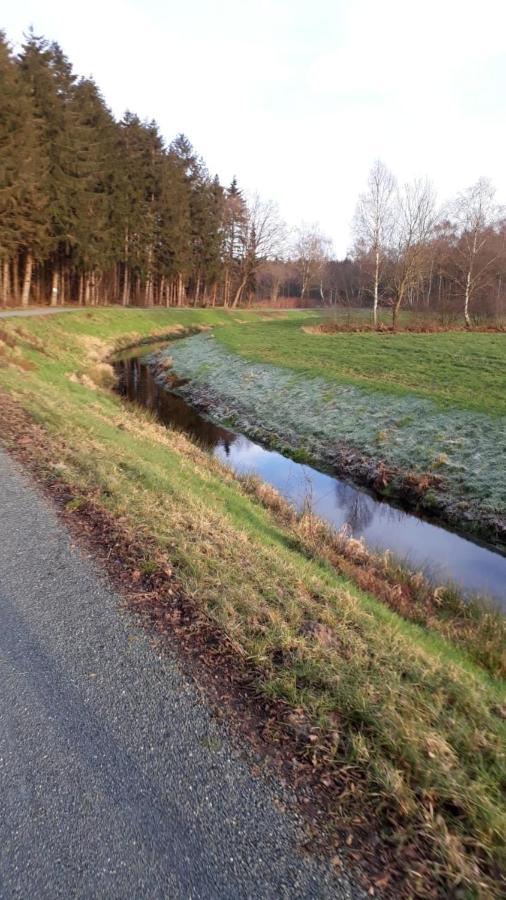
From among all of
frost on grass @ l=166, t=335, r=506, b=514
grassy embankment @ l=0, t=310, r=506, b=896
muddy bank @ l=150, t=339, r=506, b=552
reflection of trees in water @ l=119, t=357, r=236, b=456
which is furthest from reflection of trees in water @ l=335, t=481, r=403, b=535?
reflection of trees in water @ l=119, t=357, r=236, b=456

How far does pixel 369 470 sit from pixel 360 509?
1.68m

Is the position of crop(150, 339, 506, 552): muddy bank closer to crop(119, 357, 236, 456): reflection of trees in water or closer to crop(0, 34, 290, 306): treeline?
crop(119, 357, 236, 456): reflection of trees in water

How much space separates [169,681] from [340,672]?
114 cm

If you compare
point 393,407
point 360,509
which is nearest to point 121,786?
point 360,509

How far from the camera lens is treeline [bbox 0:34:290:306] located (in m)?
25.4

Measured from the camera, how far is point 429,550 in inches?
308

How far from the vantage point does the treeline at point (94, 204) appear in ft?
83.5

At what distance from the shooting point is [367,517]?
9078mm

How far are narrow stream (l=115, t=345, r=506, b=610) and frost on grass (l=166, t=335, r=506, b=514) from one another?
1086 mm

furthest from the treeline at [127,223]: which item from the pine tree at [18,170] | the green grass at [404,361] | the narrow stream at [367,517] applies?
the narrow stream at [367,517]

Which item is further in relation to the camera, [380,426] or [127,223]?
[127,223]

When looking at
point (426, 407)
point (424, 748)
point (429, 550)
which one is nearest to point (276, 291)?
point (426, 407)

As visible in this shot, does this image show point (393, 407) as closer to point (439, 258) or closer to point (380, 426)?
point (380, 426)

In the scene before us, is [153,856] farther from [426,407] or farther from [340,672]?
[426,407]
